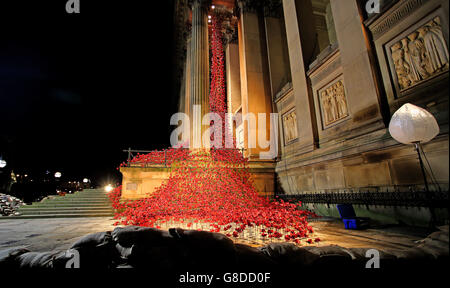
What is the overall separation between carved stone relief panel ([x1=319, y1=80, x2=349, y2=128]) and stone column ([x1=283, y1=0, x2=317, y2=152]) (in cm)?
61

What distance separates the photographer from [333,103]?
28.8 feet

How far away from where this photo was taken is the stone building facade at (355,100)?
202 inches

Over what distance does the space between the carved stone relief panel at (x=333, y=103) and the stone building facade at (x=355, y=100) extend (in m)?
0.04

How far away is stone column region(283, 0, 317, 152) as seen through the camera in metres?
9.91

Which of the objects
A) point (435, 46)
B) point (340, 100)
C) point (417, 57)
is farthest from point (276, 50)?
point (435, 46)

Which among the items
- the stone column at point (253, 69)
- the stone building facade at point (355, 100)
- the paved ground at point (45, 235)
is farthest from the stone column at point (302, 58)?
the paved ground at point (45, 235)

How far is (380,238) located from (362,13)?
7545 mm

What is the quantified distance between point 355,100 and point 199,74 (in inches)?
399

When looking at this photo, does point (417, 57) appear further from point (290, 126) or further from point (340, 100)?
point (290, 126)

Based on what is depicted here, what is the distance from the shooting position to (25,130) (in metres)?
41.0

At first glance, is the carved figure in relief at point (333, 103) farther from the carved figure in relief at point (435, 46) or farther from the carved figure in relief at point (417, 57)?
the carved figure in relief at point (435, 46)

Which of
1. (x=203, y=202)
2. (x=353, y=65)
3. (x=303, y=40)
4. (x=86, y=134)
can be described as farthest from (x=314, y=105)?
(x=86, y=134)

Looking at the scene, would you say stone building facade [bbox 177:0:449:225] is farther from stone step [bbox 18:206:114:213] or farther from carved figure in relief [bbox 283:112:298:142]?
stone step [bbox 18:206:114:213]
